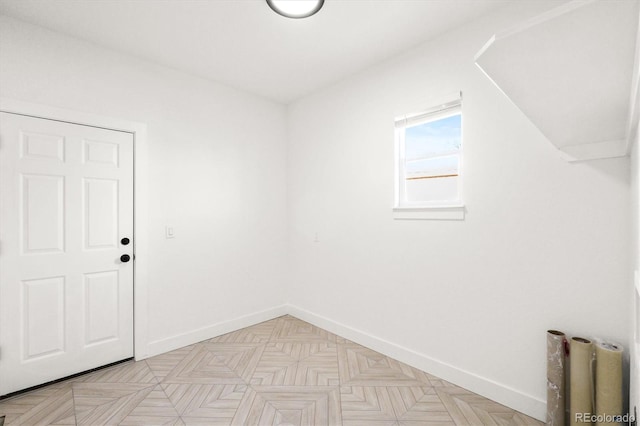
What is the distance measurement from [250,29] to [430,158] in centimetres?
184

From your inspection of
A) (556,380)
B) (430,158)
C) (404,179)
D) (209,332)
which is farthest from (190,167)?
(556,380)

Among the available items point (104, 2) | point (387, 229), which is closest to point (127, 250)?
point (104, 2)

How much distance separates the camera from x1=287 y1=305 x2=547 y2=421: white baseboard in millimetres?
2037

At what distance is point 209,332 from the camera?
3369mm

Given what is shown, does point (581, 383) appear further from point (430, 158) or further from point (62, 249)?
point (62, 249)

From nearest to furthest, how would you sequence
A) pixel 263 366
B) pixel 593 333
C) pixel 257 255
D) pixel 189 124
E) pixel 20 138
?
pixel 593 333 → pixel 20 138 → pixel 263 366 → pixel 189 124 → pixel 257 255

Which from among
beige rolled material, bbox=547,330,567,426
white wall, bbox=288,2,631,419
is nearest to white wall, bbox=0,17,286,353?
white wall, bbox=288,2,631,419

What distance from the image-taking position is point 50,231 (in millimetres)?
2457

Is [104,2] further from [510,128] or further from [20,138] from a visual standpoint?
[510,128]

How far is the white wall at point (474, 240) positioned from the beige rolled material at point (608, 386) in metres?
0.21

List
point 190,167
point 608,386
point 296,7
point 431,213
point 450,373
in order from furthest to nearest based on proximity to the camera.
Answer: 1. point 190,167
2. point 431,213
3. point 450,373
4. point 296,7
5. point 608,386

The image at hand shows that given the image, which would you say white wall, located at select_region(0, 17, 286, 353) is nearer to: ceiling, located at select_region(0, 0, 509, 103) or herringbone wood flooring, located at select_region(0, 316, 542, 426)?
ceiling, located at select_region(0, 0, 509, 103)

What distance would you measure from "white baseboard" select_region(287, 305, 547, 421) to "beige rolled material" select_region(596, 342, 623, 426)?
42 cm

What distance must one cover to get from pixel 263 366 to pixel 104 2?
3.09 meters
